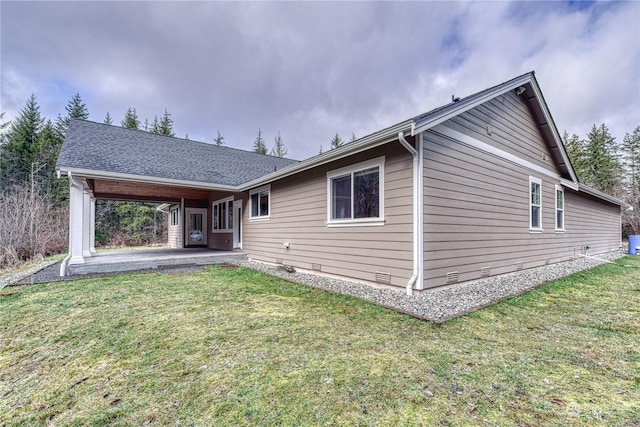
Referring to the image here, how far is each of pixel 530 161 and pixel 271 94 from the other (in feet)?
42.5

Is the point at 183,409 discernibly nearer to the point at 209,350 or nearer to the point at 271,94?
the point at 209,350

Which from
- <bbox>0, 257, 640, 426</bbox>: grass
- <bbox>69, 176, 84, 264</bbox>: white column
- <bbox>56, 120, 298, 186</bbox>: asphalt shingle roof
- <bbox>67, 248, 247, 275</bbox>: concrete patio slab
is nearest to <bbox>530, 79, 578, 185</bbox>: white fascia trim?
<bbox>0, 257, 640, 426</bbox>: grass

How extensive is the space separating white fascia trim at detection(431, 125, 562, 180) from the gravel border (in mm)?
2713

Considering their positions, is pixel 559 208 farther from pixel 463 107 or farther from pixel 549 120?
pixel 463 107

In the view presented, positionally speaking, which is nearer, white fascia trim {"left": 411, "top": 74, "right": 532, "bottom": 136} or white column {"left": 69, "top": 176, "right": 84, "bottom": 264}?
white fascia trim {"left": 411, "top": 74, "right": 532, "bottom": 136}

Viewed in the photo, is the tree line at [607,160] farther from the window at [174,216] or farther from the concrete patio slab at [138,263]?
the window at [174,216]

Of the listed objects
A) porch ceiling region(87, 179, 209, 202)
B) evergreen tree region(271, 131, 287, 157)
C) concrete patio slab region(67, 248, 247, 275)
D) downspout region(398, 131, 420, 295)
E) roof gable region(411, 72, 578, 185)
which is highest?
evergreen tree region(271, 131, 287, 157)

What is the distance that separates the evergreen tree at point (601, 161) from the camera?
2569 centimetres

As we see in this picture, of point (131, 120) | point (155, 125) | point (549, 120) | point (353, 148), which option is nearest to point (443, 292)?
point (353, 148)

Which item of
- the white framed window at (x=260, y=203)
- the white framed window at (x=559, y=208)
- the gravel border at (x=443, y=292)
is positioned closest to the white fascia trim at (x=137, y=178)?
the white framed window at (x=260, y=203)

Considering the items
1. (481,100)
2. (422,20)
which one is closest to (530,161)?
(481,100)

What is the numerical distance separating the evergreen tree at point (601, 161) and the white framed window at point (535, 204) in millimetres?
25439

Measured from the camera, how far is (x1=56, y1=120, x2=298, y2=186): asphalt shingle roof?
819cm

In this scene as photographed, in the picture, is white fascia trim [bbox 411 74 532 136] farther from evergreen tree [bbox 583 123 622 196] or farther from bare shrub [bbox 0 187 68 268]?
evergreen tree [bbox 583 123 622 196]
